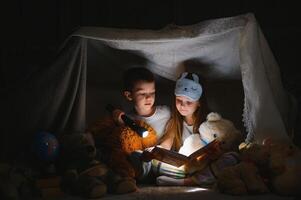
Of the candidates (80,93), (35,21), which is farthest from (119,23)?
(80,93)

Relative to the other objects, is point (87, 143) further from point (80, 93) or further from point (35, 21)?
point (35, 21)

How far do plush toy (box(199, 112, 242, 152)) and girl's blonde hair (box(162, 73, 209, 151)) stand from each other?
0.16 metres

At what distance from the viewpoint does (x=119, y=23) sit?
170 inches

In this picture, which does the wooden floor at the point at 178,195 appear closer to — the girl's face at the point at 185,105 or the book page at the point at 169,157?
the book page at the point at 169,157

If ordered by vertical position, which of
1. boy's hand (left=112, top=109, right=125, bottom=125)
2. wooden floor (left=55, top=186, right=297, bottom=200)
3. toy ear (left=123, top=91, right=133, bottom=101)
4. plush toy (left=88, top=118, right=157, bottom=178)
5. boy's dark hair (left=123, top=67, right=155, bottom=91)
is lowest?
wooden floor (left=55, top=186, right=297, bottom=200)

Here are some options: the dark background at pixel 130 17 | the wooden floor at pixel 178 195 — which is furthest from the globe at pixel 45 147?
the dark background at pixel 130 17

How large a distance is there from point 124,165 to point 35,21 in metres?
1.95

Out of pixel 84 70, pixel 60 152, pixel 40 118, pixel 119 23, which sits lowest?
pixel 60 152

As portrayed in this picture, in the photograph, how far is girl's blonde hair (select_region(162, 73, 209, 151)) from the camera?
11.1 ft

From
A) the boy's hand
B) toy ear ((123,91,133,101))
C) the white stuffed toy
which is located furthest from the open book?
toy ear ((123,91,133,101))

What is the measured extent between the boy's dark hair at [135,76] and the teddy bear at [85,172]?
506 millimetres

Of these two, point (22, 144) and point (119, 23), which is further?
point (119, 23)

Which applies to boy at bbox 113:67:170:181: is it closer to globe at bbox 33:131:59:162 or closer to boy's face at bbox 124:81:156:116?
boy's face at bbox 124:81:156:116

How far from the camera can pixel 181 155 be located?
2975mm
